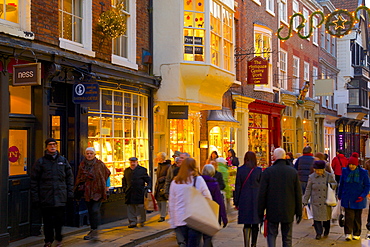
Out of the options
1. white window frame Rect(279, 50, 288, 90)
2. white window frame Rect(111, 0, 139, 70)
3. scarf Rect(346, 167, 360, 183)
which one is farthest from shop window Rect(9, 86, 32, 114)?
white window frame Rect(279, 50, 288, 90)

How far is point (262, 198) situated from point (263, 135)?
16.8 meters

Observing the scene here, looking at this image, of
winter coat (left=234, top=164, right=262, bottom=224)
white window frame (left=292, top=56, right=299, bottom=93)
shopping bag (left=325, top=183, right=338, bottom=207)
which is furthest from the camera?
white window frame (left=292, top=56, right=299, bottom=93)

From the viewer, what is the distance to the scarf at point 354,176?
10012 mm

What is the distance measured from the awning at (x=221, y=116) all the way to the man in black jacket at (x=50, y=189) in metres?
10.4

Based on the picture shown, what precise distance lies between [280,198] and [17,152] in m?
5.30

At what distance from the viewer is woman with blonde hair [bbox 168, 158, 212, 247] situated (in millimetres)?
6926

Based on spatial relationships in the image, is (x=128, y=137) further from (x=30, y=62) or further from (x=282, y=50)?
(x=282, y=50)

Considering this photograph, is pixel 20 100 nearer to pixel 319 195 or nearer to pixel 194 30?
pixel 319 195

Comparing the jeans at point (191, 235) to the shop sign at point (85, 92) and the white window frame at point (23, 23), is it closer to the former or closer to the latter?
the shop sign at point (85, 92)

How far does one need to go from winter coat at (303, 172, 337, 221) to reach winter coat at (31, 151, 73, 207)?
16.4 ft

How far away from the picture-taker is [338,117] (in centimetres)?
3622

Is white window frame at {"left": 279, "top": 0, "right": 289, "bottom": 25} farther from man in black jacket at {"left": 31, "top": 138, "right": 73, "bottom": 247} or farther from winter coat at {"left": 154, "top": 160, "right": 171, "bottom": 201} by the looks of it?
man in black jacket at {"left": 31, "top": 138, "right": 73, "bottom": 247}

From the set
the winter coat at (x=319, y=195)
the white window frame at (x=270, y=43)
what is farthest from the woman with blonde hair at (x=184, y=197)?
the white window frame at (x=270, y=43)

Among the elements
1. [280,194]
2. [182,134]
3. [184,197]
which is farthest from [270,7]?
[184,197]
